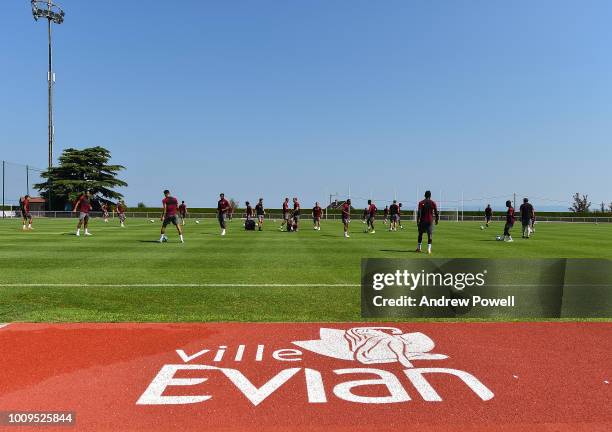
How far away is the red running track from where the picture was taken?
353 cm

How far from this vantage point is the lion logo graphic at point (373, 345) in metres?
4.90

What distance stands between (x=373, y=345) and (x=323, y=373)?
1031 millimetres

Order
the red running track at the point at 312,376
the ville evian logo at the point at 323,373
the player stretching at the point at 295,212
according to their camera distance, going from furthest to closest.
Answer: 1. the player stretching at the point at 295,212
2. the ville evian logo at the point at 323,373
3. the red running track at the point at 312,376

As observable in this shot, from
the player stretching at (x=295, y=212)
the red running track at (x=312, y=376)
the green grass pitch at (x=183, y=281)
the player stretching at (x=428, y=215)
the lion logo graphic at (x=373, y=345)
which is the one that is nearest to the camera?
the red running track at (x=312, y=376)

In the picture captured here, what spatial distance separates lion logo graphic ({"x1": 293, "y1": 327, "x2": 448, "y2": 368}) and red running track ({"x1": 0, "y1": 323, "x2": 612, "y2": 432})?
0.04 feet

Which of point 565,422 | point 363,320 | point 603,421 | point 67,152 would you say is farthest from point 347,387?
point 67,152

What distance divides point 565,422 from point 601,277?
26.9 feet

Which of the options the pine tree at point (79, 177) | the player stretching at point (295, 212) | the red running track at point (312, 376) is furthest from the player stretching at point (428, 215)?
the pine tree at point (79, 177)

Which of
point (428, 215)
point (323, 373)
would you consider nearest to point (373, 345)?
point (323, 373)

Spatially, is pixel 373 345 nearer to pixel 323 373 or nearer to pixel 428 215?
pixel 323 373

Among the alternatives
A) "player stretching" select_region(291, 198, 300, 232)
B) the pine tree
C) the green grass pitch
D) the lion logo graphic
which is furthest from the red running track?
the pine tree

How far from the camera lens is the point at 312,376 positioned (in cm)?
439

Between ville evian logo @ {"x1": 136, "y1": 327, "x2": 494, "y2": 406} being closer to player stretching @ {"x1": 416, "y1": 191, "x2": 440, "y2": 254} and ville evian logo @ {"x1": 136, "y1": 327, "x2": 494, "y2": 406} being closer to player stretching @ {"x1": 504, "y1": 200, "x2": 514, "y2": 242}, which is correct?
player stretching @ {"x1": 416, "y1": 191, "x2": 440, "y2": 254}

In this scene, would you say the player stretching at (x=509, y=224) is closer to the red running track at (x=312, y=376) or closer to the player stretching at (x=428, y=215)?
the player stretching at (x=428, y=215)
